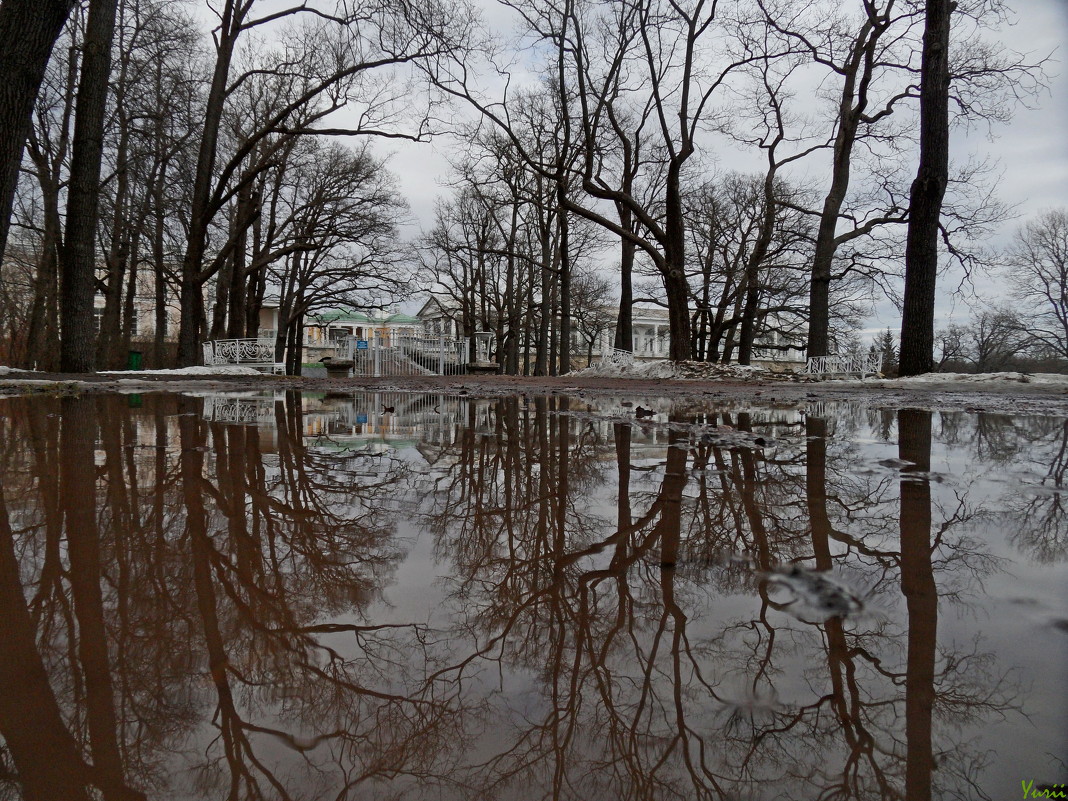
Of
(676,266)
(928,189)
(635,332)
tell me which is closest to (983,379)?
(928,189)

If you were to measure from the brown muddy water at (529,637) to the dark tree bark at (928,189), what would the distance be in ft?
37.2

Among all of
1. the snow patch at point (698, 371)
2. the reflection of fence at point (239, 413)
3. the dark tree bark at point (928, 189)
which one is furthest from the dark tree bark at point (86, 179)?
the dark tree bark at point (928, 189)

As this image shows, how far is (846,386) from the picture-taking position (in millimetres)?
12273

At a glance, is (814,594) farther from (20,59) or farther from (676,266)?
(676,266)

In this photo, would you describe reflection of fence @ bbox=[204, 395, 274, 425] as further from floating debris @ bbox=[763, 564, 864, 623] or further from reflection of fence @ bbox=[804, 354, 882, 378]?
reflection of fence @ bbox=[804, 354, 882, 378]

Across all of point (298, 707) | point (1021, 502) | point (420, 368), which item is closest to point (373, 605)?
point (298, 707)

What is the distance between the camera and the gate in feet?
74.8

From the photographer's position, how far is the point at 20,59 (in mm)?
5188

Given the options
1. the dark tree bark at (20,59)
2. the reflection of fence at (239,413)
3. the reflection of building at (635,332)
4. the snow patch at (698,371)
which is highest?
the reflection of building at (635,332)

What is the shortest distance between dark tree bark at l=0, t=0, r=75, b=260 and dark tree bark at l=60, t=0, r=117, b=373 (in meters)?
7.49

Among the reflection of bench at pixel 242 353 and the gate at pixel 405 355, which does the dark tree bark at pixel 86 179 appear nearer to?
the reflection of bench at pixel 242 353

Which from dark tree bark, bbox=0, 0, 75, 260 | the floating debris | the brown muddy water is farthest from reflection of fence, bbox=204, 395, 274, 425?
the floating debris

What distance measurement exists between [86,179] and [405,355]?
491 inches

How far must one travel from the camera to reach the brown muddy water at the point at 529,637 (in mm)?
903
